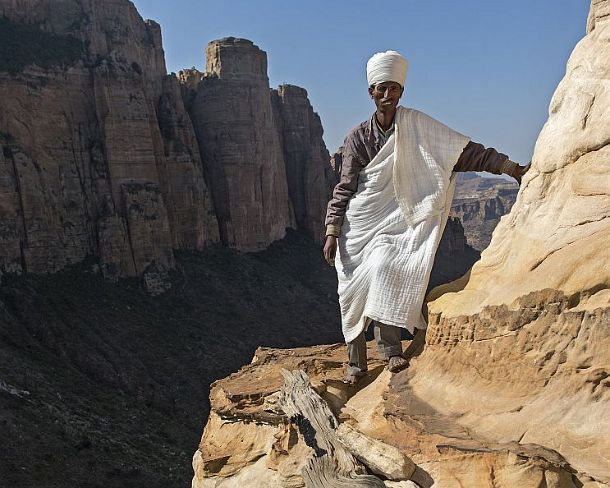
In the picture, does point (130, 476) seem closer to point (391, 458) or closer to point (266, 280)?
point (391, 458)

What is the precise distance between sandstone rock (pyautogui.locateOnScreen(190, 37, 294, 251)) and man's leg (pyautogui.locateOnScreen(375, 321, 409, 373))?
3124 cm

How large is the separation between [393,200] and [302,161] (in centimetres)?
3757

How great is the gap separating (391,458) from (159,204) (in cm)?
2738

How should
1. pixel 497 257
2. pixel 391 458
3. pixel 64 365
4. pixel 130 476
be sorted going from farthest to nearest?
pixel 64 365
pixel 130 476
pixel 497 257
pixel 391 458

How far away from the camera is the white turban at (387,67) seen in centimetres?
419

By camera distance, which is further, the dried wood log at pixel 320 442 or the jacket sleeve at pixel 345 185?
the jacket sleeve at pixel 345 185

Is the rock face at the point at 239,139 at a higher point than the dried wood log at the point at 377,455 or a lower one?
higher

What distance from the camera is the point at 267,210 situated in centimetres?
3747

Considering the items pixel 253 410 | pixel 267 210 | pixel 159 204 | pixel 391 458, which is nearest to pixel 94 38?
pixel 159 204

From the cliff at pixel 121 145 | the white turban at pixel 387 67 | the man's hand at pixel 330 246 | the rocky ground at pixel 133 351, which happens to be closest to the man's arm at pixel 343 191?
the man's hand at pixel 330 246

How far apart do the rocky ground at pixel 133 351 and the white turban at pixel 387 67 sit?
14.1 meters

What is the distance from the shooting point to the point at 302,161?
4159 centimetres

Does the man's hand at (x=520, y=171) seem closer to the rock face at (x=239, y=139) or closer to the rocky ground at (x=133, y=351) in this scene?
the rocky ground at (x=133, y=351)

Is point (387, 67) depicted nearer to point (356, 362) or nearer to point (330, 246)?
point (330, 246)
